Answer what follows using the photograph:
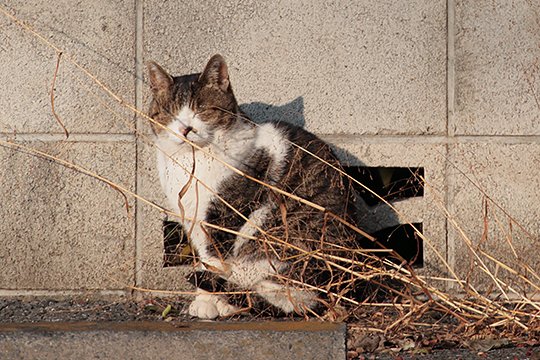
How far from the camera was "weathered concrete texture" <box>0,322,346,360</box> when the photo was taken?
8.95 ft

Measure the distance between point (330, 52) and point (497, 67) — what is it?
2.79ft

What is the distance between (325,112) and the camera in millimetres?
4223

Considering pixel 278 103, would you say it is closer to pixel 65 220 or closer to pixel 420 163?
pixel 420 163

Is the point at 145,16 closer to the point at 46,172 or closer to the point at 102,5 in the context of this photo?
the point at 102,5

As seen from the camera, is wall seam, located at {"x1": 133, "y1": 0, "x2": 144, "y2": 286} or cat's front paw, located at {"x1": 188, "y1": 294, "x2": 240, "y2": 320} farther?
wall seam, located at {"x1": 133, "y1": 0, "x2": 144, "y2": 286}

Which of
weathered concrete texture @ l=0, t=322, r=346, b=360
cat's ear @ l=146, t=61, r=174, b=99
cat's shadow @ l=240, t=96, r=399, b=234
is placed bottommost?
weathered concrete texture @ l=0, t=322, r=346, b=360

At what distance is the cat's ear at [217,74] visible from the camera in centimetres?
382

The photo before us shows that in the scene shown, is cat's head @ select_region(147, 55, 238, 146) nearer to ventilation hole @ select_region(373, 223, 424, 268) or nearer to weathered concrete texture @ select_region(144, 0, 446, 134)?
weathered concrete texture @ select_region(144, 0, 446, 134)

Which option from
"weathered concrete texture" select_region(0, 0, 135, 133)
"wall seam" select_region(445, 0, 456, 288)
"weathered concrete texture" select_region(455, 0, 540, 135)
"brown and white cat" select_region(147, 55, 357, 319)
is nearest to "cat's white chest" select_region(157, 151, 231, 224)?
"brown and white cat" select_region(147, 55, 357, 319)

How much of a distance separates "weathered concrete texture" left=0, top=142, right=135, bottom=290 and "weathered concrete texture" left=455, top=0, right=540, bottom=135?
175 centimetres

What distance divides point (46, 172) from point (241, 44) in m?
1.20

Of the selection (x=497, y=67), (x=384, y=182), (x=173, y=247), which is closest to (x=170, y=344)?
(x=173, y=247)

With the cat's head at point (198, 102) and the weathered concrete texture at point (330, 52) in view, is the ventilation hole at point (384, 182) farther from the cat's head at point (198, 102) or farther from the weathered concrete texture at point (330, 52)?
the cat's head at point (198, 102)

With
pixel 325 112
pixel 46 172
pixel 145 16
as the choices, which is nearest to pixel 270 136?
pixel 325 112
